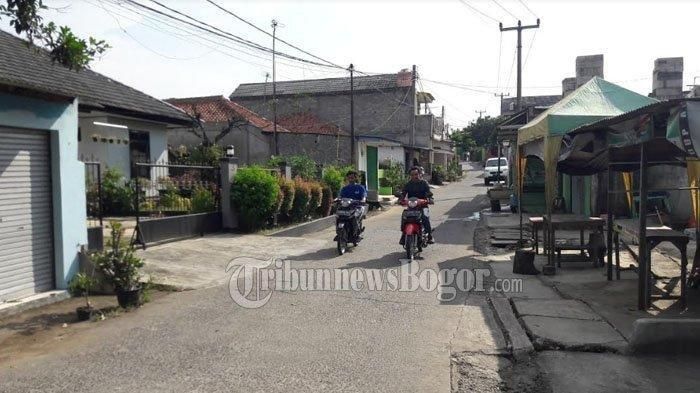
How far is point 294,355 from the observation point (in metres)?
4.97

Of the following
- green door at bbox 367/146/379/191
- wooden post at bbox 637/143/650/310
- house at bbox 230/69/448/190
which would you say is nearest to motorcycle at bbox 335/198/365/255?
wooden post at bbox 637/143/650/310

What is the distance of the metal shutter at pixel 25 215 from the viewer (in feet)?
22.1

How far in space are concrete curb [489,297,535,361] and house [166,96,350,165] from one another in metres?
19.9

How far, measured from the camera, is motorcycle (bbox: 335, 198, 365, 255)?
1057cm

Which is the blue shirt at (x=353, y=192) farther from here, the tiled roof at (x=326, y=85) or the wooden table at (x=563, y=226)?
the tiled roof at (x=326, y=85)

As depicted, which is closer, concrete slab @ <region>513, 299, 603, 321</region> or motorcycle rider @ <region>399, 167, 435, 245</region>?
concrete slab @ <region>513, 299, 603, 321</region>

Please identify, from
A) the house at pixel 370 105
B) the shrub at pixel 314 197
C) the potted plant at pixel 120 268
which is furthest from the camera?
the house at pixel 370 105

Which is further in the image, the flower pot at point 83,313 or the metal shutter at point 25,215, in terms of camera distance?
the metal shutter at point 25,215

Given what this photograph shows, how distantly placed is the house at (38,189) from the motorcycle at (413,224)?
5.21 m

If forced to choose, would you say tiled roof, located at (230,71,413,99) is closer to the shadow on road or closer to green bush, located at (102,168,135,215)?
green bush, located at (102,168,135,215)

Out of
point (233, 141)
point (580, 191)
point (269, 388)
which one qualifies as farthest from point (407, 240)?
point (233, 141)

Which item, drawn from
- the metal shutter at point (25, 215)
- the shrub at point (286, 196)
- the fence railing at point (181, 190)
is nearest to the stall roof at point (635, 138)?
the shrub at point (286, 196)

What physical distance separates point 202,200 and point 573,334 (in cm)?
903

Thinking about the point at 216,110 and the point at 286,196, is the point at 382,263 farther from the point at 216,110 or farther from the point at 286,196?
the point at 216,110
